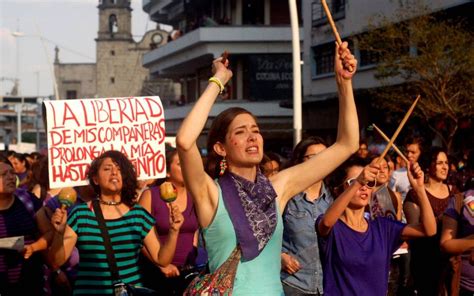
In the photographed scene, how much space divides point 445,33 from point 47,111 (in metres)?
14.0

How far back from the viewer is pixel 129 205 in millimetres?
6051

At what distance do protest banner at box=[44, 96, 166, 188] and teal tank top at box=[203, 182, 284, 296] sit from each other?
3260 mm

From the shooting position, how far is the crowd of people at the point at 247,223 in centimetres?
408

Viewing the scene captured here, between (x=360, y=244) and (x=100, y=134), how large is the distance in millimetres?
3158

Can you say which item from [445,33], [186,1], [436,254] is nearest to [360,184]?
[436,254]

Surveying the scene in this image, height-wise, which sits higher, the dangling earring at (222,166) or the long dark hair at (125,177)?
the dangling earring at (222,166)

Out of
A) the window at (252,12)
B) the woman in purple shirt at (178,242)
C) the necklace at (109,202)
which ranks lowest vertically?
the woman in purple shirt at (178,242)

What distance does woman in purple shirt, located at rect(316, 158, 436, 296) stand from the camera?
16.5 ft

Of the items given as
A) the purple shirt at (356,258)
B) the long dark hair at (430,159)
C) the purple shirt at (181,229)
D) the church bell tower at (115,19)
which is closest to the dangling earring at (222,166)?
the purple shirt at (356,258)

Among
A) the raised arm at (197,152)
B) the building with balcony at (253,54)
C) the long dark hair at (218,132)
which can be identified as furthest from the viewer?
the building with balcony at (253,54)

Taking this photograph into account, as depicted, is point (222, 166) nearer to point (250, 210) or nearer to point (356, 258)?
point (250, 210)

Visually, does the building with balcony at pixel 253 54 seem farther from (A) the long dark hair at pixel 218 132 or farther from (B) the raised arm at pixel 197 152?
(B) the raised arm at pixel 197 152

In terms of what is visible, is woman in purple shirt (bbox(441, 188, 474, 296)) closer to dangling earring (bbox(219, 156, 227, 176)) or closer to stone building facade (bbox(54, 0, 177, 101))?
dangling earring (bbox(219, 156, 227, 176))

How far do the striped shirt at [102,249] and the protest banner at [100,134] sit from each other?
1.45 metres
